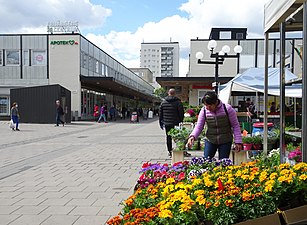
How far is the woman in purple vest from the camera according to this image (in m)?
5.21

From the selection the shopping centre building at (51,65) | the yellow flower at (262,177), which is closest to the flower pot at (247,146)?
the yellow flower at (262,177)

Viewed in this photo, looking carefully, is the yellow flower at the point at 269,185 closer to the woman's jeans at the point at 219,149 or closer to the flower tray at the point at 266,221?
the flower tray at the point at 266,221

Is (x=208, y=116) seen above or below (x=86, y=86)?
below

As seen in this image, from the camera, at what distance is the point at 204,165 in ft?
13.8

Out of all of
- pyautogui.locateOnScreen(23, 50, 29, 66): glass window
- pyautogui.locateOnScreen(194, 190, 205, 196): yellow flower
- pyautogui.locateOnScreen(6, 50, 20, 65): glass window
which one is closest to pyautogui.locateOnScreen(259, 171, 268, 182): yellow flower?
pyautogui.locateOnScreen(194, 190, 205, 196): yellow flower

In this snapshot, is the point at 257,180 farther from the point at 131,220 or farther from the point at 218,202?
the point at 131,220

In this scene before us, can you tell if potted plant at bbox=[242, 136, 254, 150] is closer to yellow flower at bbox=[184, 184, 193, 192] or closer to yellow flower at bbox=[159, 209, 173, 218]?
yellow flower at bbox=[184, 184, 193, 192]

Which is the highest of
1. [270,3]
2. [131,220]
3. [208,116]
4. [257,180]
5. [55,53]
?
[55,53]

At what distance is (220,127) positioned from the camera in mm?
5273

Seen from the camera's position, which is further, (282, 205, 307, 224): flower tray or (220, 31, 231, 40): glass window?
(220, 31, 231, 40): glass window

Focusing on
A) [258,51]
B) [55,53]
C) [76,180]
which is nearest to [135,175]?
[76,180]

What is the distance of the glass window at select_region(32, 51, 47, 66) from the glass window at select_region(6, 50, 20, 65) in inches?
66.0

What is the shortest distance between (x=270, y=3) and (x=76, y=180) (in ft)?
14.7

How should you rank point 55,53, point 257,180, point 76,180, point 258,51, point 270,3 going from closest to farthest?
point 257,180 → point 270,3 → point 76,180 → point 55,53 → point 258,51
